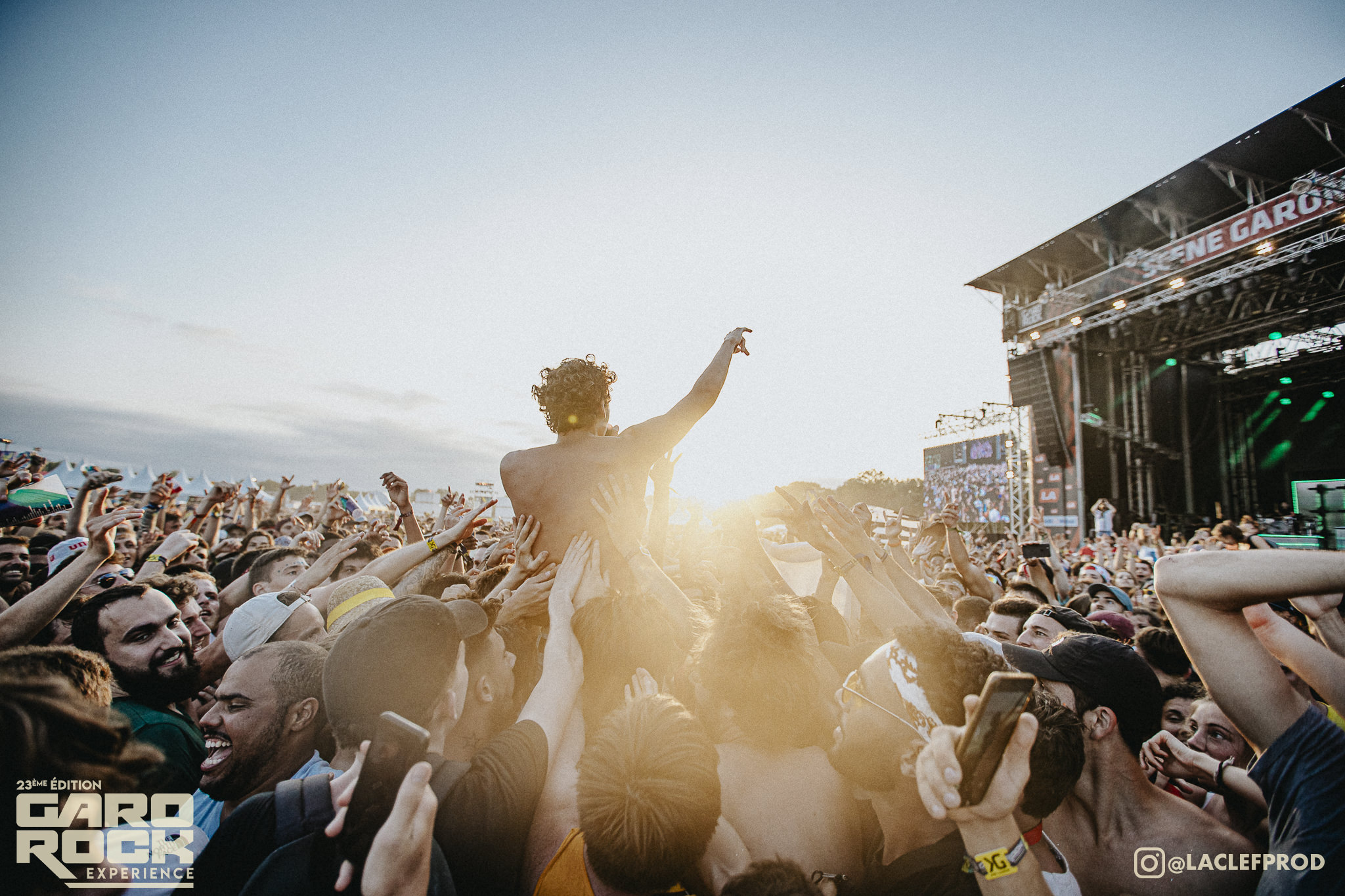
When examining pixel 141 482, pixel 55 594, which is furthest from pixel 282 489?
pixel 141 482

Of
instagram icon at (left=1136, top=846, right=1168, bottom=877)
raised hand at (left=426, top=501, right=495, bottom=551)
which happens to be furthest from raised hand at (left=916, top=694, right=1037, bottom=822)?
raised hand at (left=426, top=501, right=495, bottom=551)

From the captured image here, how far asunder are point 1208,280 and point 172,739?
19.9 meters

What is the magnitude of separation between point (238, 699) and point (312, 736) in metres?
0.31

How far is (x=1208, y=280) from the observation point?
1368cm

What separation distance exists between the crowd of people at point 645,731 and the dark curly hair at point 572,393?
0.01m

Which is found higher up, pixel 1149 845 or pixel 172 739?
pixel 172 739

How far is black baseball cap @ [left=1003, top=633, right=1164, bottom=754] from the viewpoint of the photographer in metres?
2.12

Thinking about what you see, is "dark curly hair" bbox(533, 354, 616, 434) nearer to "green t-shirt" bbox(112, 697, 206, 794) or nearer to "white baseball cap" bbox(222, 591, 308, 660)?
"white baseball cap" bbox(222, 591, 308, 660)

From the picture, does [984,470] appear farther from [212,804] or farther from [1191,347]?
[212,804]

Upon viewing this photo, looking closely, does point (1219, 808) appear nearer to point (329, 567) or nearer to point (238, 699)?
point (238, 699)

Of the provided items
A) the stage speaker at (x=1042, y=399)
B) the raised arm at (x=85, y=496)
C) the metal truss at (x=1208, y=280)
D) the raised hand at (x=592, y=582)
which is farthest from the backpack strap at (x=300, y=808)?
the stage speaker at (x=1042, y=399)

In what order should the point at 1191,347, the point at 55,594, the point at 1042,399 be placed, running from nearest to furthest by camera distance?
the point at 55,594 < the point at 1191,347 < the point at 1042,399

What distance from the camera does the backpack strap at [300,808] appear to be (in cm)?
146

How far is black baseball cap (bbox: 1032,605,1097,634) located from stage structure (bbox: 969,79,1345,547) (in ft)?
49.8
